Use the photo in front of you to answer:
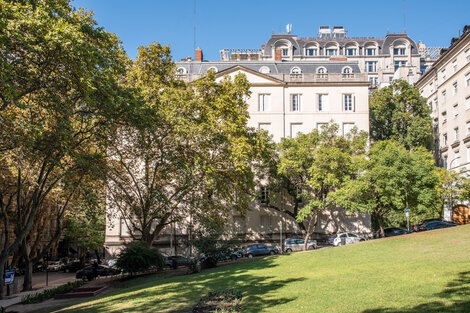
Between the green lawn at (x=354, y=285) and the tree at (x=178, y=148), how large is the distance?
409 inches

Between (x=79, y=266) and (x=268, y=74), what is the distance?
31205mm

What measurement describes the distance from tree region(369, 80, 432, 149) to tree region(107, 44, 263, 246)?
29010 mm

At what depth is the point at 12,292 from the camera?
87.5ft

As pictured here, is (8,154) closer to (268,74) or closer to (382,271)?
(382,271)

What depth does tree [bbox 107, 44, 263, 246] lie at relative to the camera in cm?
2783

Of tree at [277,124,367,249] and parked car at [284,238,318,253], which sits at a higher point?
tree at [277,124,367,249]

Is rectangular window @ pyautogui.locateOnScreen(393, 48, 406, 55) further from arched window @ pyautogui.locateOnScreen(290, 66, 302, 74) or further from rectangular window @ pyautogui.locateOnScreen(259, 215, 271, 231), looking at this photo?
rectangular window @ pyautogui.locateOnScreen(259, 215, 271, 231)

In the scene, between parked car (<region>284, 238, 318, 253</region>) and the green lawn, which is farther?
parked car (<region>284, 238, 318, 253</region>)

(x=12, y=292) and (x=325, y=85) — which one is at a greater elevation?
(x=325, y=85)

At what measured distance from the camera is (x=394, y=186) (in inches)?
1430

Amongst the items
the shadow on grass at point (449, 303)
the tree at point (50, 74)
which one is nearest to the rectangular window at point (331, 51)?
the tree at point (50, 74)

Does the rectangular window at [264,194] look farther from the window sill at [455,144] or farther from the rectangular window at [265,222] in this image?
the window sill at [455,144]

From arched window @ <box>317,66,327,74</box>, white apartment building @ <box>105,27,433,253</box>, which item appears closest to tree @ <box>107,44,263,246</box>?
white apartment building @ <box>105,27,433,253</box>

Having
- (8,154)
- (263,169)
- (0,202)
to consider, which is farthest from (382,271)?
(263,169)
